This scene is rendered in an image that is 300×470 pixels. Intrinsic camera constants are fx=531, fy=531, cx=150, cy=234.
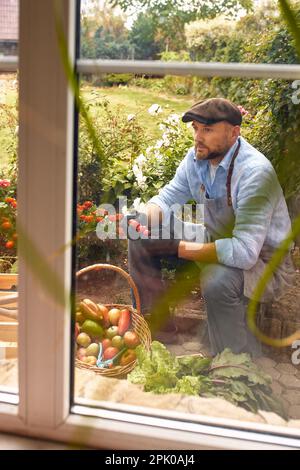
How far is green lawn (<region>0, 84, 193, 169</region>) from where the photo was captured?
35.8 inches

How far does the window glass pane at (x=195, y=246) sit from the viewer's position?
1.01 metres

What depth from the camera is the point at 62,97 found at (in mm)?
605

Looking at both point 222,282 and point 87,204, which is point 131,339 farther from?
point 87,204

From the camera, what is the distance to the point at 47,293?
0.65 meters

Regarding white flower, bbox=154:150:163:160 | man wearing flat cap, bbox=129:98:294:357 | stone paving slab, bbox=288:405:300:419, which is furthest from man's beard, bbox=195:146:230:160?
stone paving slab, bbox=288:405:300:419

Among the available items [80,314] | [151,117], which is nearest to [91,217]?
[80,314]

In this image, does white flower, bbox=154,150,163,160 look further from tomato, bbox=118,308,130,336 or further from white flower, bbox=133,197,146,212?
tomato, bbox=118,308,130,336

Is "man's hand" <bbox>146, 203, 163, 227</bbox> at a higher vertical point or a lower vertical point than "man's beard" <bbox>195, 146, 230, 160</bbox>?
lower

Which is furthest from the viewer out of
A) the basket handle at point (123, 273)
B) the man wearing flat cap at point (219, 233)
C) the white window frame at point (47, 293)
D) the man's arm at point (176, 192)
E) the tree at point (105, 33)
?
the man's arm at point (176, 192)

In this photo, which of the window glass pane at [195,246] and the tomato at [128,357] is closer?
the window glass pane at [195,246]

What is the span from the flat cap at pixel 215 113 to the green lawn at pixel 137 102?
27 mm

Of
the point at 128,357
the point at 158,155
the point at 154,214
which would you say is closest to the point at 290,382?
the point at 128,357

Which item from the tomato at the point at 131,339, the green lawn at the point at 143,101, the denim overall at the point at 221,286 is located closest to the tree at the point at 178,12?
the green lawn at the point at 143,101

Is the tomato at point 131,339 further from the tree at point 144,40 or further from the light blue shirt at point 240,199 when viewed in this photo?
the tree at point 144,40
